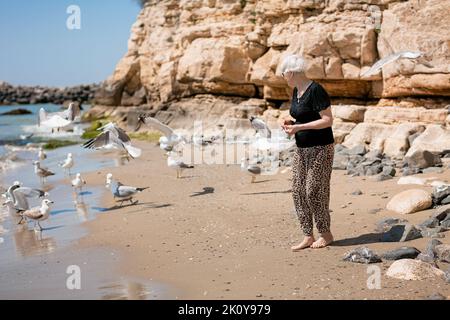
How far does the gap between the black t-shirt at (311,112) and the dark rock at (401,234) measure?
129 centimetres

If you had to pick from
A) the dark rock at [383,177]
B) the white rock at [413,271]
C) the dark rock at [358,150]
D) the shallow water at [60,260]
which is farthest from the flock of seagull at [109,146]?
the white rock at [413,271]

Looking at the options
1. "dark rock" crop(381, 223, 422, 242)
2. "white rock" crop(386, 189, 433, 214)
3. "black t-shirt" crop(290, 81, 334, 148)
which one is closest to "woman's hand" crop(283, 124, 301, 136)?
"black t-shirt" crop(290, 81, 334, 148)

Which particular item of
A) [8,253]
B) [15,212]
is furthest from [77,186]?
[8,253]

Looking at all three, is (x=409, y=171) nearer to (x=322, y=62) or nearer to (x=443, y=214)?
(x=443, y=214)

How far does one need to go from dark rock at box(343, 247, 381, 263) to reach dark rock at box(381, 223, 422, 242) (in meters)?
0.73

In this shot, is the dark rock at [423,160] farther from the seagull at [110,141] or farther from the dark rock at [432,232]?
the seagull at [110,141]

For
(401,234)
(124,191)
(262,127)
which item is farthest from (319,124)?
(262,127)

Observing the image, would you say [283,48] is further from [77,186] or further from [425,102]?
[77,186]

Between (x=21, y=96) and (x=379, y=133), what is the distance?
65.1 metres

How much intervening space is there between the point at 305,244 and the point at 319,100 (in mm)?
1546

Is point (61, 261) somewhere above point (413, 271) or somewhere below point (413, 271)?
below

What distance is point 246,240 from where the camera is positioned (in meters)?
6.46

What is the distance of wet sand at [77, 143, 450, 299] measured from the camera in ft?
15.6

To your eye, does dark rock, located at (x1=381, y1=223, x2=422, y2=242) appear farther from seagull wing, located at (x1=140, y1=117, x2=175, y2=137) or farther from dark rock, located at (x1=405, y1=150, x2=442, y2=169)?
seagull wing, located at (x1=140, y1=117, x2=175, y2=137)
